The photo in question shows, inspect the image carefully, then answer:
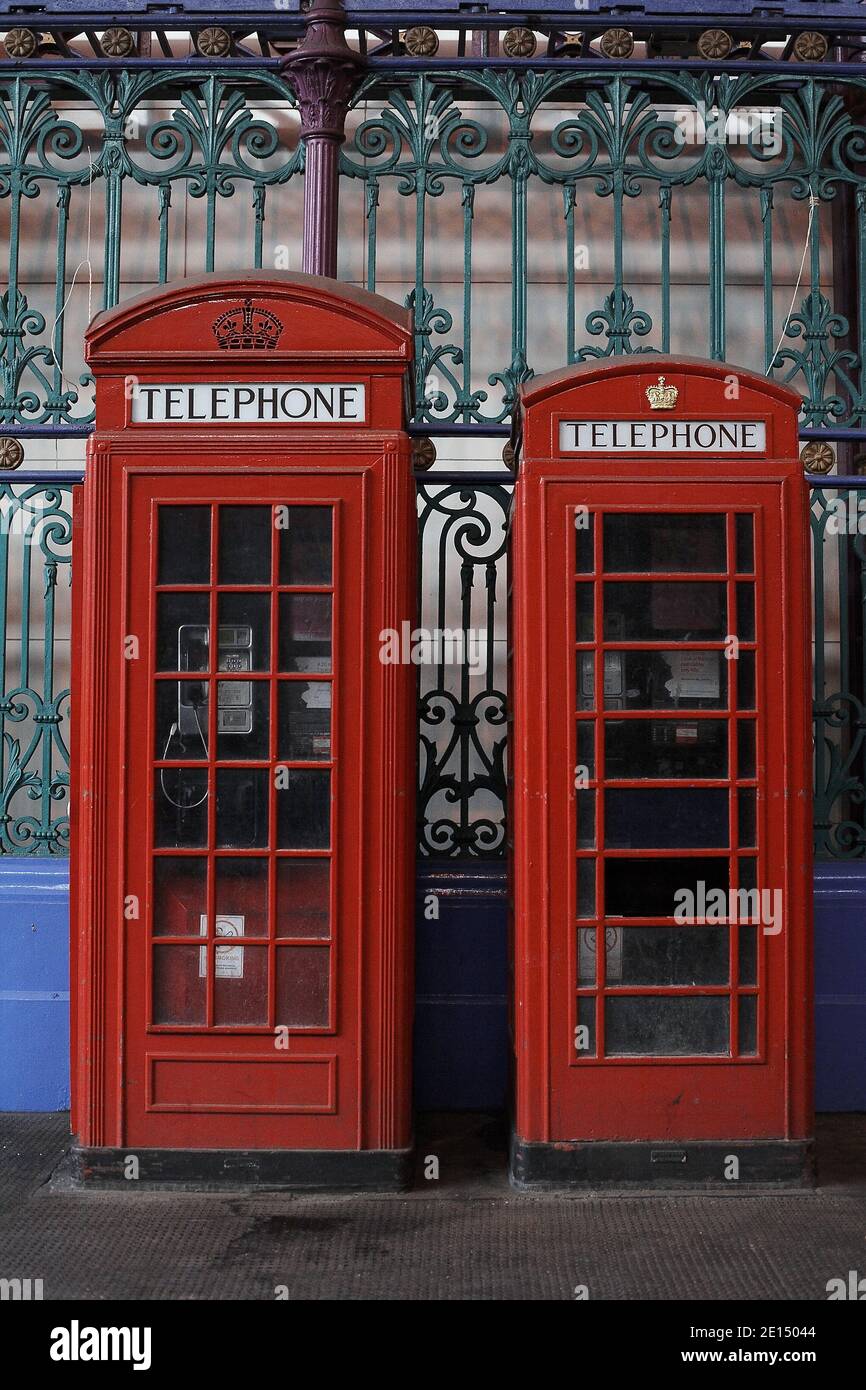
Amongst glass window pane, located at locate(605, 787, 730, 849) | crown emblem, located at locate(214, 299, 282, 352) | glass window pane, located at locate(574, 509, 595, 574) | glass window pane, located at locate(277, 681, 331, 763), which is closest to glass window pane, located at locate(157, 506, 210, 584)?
glass window pane, located at locate(277, 681, 331, 763)

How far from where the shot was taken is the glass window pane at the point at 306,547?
167 inches

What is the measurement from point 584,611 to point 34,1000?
296cm

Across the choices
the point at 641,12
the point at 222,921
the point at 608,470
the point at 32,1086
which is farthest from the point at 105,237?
the point at 32,1086

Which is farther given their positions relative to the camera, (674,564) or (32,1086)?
(32,1086)

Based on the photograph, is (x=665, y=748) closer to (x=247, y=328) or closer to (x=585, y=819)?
(x=585, y=819)

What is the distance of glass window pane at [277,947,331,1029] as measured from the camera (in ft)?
13.9

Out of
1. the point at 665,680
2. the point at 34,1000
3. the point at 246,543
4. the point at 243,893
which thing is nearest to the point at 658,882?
the point at 665,680

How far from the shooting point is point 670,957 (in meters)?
4.29

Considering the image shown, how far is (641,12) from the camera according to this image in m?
5.58

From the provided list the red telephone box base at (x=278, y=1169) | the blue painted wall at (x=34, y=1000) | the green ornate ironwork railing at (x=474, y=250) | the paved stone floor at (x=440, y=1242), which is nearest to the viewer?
the paved stone floor at (x=440, y=1242)

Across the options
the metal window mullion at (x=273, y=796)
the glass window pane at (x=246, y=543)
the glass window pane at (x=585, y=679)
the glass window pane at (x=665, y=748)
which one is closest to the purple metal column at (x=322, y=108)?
the glass window pane at (x=246, y=543)

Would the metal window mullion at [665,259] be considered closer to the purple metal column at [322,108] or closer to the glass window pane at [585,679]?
the purple metal column at [322,108]
